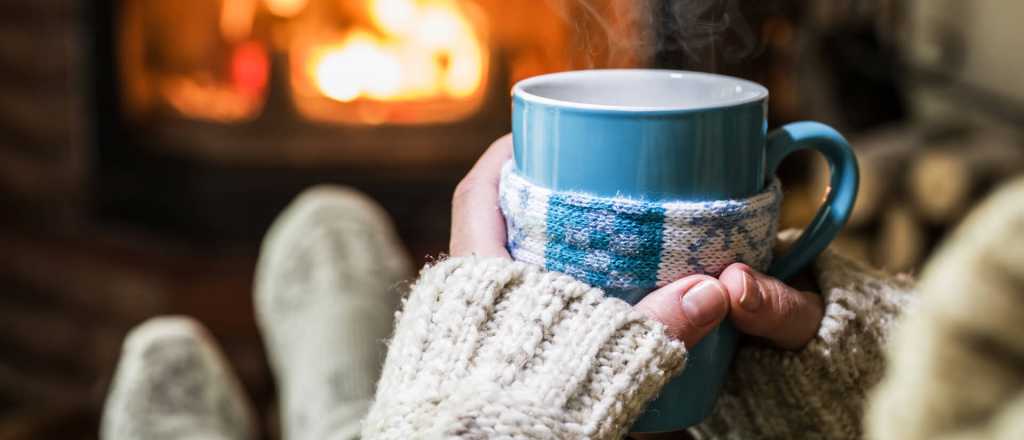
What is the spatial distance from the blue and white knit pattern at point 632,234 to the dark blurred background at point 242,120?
105 centimetres

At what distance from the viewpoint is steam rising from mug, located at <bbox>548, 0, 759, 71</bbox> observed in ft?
1.92

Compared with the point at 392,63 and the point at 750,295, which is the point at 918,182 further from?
the point at 750,295

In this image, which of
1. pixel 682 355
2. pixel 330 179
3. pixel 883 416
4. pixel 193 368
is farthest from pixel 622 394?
pixel 330 179

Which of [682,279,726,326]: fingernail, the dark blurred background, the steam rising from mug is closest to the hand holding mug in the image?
[682,279,726,326]: fingernail

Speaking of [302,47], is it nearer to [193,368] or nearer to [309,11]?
[309,11]

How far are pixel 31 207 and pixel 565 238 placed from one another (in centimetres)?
140

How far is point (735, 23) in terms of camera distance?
65cm

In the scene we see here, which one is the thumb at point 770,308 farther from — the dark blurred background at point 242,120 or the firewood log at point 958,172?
the dark blurred background at point 242,120

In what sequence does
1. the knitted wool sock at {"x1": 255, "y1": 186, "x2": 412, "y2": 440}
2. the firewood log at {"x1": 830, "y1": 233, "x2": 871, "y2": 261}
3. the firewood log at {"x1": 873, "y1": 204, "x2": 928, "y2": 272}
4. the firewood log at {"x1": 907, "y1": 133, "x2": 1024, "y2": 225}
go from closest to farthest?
the knitted wool sock at {"x1": 255, "y1": 186, "x2": 412, "y2": 440} → the firewood log at {"x1": 907, "y1": 133, "x2": 1024, "y2": 225} → the firewood log at {"x1": 873, "y1": 204, "x2": 928, "y2": 272} → the firewood log at {"x1": 830, "y1": 233, "x2": 871, "y2": 261}

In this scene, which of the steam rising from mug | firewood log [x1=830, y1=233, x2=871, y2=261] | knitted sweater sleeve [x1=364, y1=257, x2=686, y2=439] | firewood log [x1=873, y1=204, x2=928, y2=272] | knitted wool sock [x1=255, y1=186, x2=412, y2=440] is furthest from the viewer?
firewood log [x1=830, y1=233, x2=871, y2=261]

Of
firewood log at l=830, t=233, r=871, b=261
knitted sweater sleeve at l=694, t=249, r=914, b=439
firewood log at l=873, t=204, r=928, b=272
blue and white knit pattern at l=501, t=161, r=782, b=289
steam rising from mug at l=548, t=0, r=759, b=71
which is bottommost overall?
firewood log at l=830, t=233, r=871, b=261

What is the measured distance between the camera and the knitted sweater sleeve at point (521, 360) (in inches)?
15.7

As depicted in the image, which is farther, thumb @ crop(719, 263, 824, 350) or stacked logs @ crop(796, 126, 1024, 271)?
stacked logs @ crop(796, 126, 1024, 271)

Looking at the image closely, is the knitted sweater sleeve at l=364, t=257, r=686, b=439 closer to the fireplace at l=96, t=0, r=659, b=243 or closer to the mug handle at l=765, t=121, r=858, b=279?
the mug handle at l=765, t=121, r=858, b=279
